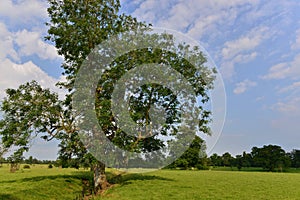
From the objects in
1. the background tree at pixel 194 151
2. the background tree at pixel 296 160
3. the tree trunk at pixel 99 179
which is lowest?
the tree trunk at pixel 99 179

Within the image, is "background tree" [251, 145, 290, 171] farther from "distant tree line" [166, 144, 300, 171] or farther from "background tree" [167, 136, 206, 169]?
"background tree" [167, 136, 206, 169]

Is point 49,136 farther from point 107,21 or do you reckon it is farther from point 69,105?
point 107,21

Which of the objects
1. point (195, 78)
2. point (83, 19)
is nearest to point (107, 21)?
point (83, 19)

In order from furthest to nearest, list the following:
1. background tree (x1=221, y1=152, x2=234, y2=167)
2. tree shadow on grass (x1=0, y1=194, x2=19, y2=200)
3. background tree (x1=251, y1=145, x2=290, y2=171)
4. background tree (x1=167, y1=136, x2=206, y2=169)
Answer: background tree (x1=221, y1=152, x2=234, y2=167)
background tree (x1=251, y1=145, x2=290, y2=171)
background tree (x1=167, y1=136, x2=206, y2=169)
tree shadow on grass (x1=0, y1=194, x2=19, y2=200)

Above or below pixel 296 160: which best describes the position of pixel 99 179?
below

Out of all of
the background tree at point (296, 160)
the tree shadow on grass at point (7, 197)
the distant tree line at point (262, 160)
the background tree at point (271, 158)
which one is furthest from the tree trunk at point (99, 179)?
the background tree at point (296, 160)

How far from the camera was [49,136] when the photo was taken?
27.2 meters

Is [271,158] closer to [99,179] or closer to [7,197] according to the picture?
[99,179]

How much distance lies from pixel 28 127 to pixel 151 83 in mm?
12423

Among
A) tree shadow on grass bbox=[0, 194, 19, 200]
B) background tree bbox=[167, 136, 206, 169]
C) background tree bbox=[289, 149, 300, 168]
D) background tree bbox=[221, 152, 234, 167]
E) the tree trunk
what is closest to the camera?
tree shadow on grass bbox=[0, 194, 19, 200]

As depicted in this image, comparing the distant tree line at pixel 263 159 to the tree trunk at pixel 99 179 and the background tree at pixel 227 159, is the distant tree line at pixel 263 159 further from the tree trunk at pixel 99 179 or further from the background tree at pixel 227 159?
the tree trunk at pixel 99 179

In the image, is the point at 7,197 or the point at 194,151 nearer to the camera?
the point at 7,197

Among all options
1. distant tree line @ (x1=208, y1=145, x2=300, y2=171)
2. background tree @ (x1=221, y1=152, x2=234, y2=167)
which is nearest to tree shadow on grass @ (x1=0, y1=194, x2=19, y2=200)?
distant tree line @ (x1=208, y1=145, x2=300, y2=171)

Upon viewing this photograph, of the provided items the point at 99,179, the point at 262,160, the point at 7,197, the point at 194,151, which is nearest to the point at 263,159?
the point at 262,160
